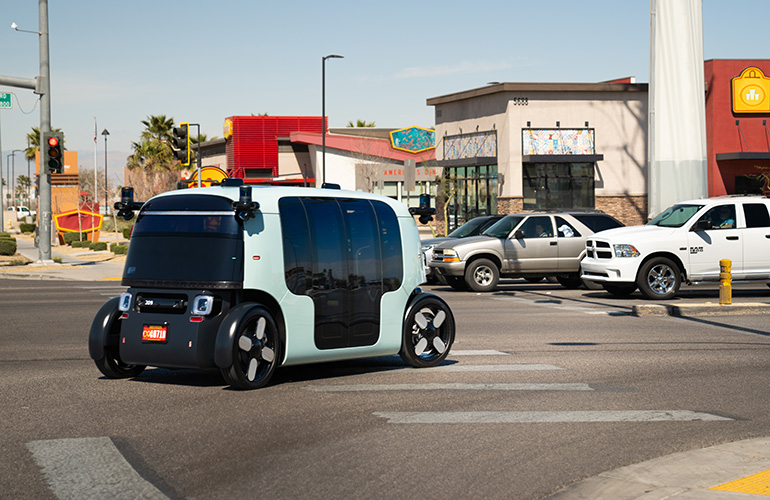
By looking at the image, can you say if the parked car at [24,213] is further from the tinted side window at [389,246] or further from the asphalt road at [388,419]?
the tinted side window at [389,246]

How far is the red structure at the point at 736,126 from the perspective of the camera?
46.4 meters

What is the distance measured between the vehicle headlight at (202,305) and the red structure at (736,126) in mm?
41828

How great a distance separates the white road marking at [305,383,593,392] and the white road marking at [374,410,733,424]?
3.61 feet

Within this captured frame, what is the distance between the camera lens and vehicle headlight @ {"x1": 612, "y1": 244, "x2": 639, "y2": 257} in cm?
1925

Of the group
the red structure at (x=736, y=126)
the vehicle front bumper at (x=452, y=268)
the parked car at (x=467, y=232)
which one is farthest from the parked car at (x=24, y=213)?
the vehicle front bumper at (x=452, y=268)

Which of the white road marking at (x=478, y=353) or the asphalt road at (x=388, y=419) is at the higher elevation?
the white road marking at (x=478, y=353)

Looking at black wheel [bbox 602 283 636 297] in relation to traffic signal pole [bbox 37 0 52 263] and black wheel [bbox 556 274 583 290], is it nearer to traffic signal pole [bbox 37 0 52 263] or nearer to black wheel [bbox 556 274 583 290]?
black wheel [bbox 556 274 583 290]

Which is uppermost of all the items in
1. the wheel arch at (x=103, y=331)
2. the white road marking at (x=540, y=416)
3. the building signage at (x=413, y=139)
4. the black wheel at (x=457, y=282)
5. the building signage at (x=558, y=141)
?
the building signage at (x=413, y=139)

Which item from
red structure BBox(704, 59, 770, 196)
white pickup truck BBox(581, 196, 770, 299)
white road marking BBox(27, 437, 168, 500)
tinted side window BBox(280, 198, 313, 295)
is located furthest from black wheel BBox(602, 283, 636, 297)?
red structure BBox(704, 59, 770, 196)

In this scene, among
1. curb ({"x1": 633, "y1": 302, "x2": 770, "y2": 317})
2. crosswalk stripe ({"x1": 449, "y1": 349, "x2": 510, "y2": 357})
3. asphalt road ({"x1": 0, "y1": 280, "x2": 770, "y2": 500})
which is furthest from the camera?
curb ({"x1": 633, "y1": 302, "x2": 770, "y2": 317})

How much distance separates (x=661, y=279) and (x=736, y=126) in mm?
30373

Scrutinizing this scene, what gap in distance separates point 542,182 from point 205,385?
38.7 m

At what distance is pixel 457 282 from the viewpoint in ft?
75.3

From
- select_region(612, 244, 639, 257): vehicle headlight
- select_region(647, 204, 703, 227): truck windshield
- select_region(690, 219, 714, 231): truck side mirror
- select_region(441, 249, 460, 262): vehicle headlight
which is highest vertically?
select_region(647, 204, 703, 227): truck windshield
